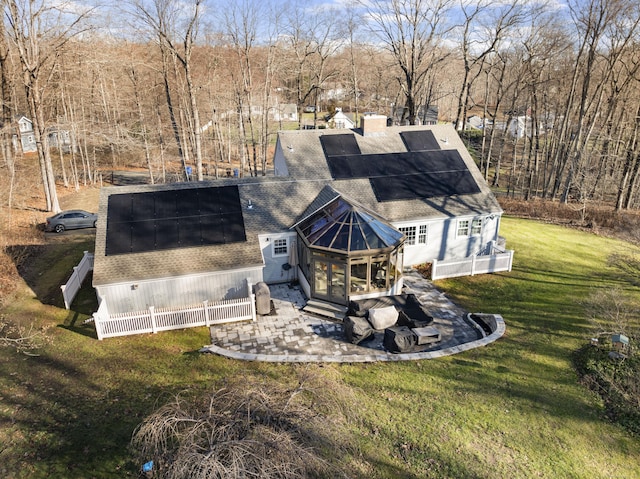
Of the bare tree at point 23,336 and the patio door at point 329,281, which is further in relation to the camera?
the patio door at point 329,281

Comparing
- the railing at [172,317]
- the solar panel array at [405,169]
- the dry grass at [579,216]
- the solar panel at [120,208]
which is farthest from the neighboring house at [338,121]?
the railing at [172,317]

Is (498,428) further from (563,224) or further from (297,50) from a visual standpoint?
(297,50)

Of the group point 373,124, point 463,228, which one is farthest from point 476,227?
point 373,124

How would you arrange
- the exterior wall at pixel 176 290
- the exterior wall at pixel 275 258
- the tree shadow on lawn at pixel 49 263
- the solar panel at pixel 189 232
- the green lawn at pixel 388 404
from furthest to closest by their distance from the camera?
the exterior wall at pixel 275 258 → the tree shadow on lawn at pixel 49 263 → the solar panel at pixel 189 232 → the exterior wall at pixel 176 290 → the green lawn at pixel 388 404

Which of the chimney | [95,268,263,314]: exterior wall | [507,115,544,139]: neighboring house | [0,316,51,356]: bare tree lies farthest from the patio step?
[507,115,544,139]: neighboring house

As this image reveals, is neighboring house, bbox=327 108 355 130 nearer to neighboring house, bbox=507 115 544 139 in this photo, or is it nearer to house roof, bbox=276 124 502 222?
neighboring house, bbox=507 115 544 139

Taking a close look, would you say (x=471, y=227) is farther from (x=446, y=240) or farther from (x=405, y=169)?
(x=405, y=169)

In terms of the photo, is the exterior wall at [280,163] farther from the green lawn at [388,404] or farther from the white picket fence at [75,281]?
the white picket fence at [75,281]
